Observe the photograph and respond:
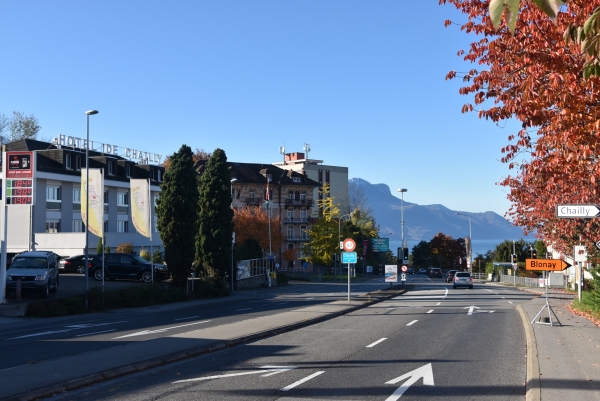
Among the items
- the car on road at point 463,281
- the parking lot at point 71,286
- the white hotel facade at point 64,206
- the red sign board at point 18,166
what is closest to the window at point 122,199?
the white hotel facade at point 64,206

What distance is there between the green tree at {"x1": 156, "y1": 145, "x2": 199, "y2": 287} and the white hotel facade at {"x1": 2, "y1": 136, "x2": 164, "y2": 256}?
12.3 meters

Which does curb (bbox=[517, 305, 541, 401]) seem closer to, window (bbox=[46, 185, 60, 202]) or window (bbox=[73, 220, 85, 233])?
window (bbox=[46, 185, 60, 202])

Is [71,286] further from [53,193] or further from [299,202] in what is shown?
[299,202]

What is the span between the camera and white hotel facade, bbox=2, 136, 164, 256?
5422cm

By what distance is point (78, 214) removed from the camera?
62156 mm

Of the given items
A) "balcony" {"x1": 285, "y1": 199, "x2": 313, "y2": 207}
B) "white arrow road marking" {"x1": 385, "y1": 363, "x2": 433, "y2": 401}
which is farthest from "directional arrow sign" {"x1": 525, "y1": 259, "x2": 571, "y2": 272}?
"balcony" {"x1": 285, "y1": 199, "x2": 313, "y2": 207}

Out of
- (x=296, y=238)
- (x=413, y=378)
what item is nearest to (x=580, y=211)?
(x=413, y=378)

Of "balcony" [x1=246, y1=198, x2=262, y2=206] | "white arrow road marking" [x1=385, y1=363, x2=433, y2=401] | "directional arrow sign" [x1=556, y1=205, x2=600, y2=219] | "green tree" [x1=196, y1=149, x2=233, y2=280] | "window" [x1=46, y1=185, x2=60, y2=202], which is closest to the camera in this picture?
"white arrow road marking" [x1=385, y1=363, x2=433, y2=401]

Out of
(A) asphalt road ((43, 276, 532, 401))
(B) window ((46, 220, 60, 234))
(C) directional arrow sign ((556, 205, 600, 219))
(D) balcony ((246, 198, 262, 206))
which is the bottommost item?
(A) asphalt road ((43, 276, 532, 401))

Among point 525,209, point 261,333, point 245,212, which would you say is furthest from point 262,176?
point 261,333

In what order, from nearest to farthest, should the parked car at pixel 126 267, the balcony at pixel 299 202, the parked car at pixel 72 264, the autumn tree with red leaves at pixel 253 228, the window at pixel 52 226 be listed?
the parked car at pixel 126 267 → the parked car at pixel 72 264 → the window at pixel 52 226 → the autumn tree with red leaves at pixel 253 228 → the balcony at pixel 299 202

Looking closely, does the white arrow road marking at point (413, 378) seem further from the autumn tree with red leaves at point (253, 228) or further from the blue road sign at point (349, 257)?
the autumn tree with red leaves at point (253, 228)

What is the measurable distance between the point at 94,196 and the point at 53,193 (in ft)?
91.8

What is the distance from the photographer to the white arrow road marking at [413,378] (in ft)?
32.5
